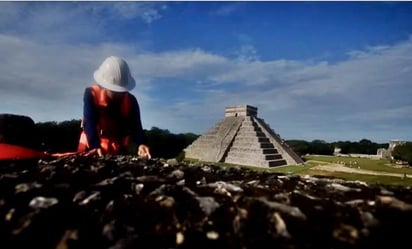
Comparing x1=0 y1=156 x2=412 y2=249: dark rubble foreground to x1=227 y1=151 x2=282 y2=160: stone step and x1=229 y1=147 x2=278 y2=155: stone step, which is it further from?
x1=229 y1=147 x2=278 y2=155: stone step

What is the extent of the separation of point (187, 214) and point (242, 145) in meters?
64.9

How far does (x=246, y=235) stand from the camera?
99.7 inches

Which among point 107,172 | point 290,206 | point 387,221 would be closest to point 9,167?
point 107,172

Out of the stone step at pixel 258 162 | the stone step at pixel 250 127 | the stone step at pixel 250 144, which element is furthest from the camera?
the stone step at pixel 250 127

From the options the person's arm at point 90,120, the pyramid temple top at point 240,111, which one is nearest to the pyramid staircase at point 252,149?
the pyramid temple top at point 240,111

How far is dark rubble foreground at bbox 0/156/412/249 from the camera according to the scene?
8.14 feet

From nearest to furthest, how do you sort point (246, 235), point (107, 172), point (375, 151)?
point (246, 235), point (107, 172), point (375, 151)

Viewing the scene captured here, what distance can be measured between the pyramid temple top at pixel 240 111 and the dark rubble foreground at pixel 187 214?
252ft

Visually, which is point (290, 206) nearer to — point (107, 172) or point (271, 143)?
point (107, 172)

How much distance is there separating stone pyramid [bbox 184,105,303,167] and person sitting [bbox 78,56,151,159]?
52.5 metres

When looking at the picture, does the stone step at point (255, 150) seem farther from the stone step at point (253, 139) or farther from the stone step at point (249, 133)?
the stone step at point (249, 133)

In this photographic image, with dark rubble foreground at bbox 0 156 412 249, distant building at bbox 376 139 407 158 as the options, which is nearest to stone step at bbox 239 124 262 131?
distant building at bbox 376 139 407 158

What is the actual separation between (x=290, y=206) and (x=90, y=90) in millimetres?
4727

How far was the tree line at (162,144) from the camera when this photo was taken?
41975mm
